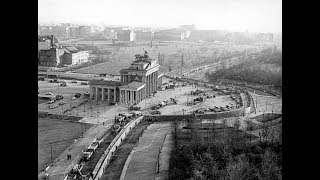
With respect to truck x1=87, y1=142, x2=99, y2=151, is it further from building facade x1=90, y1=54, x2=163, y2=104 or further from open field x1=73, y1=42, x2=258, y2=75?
open field x1=73, y1=42, x2=258, y2=75

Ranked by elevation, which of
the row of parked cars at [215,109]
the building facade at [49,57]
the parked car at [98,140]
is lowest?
the parked car at [98,140]

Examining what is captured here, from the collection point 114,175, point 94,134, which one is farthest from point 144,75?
point 114,175

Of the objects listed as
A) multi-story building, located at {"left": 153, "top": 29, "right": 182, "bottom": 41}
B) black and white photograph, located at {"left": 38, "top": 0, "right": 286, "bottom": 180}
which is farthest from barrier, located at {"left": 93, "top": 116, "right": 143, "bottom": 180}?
multi-story building, located at {"left": 153, "top": 29, "right": 182, "bottom": 41}

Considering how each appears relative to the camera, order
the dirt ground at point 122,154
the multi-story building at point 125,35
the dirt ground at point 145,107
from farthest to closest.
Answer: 1. the multi-story building at point 125,35
2. the dirt ground at point 145,107
3. the dirt ground at point 122,154

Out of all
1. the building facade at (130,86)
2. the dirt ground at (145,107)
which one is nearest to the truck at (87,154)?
the dirt ground at (145,107)

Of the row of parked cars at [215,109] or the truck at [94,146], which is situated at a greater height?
the row of parked cars at [215,109]

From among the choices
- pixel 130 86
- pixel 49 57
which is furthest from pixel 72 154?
pixel 49 57

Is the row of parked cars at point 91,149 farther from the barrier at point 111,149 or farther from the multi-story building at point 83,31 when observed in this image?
the multi-story building at point 83,31
